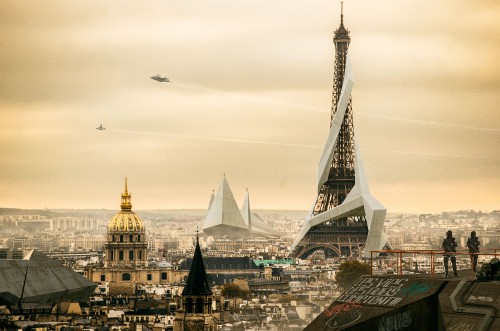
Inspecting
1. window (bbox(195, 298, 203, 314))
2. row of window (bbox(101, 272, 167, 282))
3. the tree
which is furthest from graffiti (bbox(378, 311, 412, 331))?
row of window (bbox(101, 272, 167, 282))

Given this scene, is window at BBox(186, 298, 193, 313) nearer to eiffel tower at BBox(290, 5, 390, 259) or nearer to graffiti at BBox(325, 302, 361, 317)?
eiffel tower at BBox(290, 5, 390, 259)

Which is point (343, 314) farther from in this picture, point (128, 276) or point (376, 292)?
point (128, 276)

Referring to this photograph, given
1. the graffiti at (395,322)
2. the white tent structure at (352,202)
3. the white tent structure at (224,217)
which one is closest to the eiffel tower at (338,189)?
the white tent structure at (352,202)

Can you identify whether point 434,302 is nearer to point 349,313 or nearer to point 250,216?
point 349,313

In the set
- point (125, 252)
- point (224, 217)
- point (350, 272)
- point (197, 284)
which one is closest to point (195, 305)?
point (197, 284)

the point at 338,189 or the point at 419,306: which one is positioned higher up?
the point at 338,189

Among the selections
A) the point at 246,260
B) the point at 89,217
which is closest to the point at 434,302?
the point at 246,260
